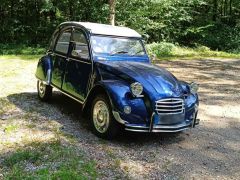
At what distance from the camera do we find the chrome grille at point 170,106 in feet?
20.2

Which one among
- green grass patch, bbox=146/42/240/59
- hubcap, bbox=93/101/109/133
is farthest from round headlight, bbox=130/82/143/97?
green grass patch, bbox=146/42/240/59

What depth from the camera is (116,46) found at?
7.66 metres

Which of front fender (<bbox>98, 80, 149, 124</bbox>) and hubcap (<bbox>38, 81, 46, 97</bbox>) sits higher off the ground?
front fender (<bbox>98, 80, 149, 124</bbox>)

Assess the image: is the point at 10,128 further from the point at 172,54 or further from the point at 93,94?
the point at 172,54

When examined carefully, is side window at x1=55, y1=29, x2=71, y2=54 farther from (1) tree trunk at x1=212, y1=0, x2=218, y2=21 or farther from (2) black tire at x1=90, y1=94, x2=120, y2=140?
(1) tree trunk at x1=212, y1=0, x2=218, y2=21

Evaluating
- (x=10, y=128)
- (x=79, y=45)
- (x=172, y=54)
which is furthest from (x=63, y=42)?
(x=172, y=54)

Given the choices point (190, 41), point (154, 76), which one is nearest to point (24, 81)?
point (154, 76)

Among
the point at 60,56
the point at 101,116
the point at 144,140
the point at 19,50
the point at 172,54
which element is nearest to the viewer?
the point at 101,116

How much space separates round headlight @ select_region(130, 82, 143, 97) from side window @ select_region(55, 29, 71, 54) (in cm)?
254

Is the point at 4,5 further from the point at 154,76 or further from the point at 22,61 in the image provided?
the point at 154,76

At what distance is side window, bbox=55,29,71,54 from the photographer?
824 cm

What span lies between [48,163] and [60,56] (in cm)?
345

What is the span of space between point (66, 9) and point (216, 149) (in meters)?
17.3

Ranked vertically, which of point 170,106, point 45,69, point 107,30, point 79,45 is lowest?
point 170,106
